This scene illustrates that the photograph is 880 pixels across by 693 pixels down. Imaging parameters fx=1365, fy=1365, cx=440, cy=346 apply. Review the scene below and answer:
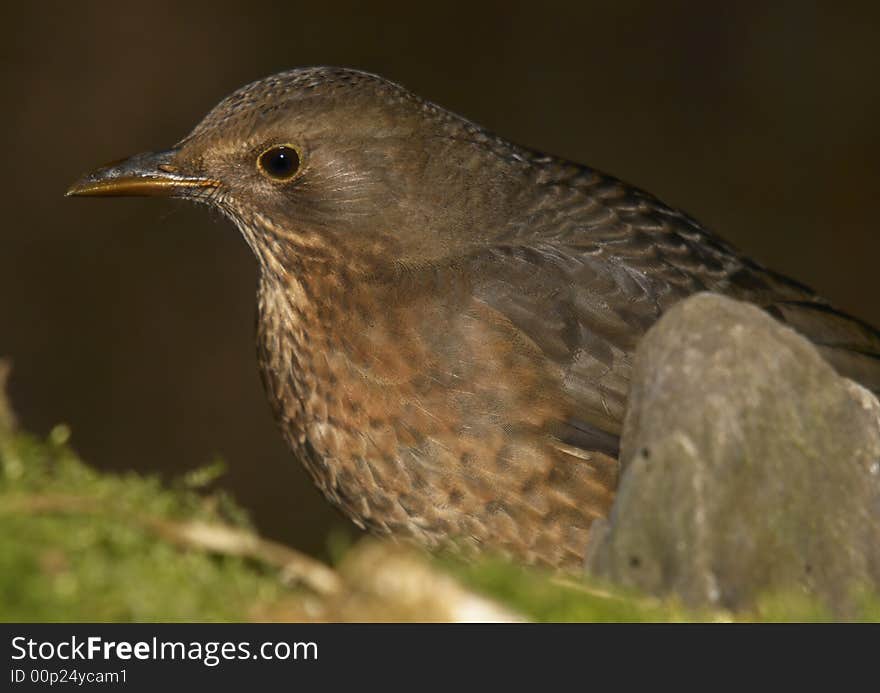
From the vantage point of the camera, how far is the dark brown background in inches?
379

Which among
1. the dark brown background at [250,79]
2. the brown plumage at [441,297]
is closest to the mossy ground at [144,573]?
the brown plumage at [441,297]

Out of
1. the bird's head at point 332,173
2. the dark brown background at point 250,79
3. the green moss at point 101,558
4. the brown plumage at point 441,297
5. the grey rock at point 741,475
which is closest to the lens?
the green moss at point 101,558

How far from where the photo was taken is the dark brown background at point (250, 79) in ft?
31.6

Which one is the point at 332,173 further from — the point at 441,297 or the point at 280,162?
the point at 441,297

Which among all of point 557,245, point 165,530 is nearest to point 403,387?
point 557,245

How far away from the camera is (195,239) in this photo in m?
9.93

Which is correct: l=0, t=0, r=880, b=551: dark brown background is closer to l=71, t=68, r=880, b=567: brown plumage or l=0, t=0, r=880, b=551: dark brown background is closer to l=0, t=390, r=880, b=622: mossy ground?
l=71, t=68, r=880, b=567: brown plumage

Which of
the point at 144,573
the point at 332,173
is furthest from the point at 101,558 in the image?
the point at 332,173

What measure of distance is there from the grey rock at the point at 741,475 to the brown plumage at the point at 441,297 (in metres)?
1.09

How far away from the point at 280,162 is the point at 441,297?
2.32 feet

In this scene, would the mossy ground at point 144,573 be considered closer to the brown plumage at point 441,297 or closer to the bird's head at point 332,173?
the brown plumage at point 441,297

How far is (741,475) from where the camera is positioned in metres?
2.54
